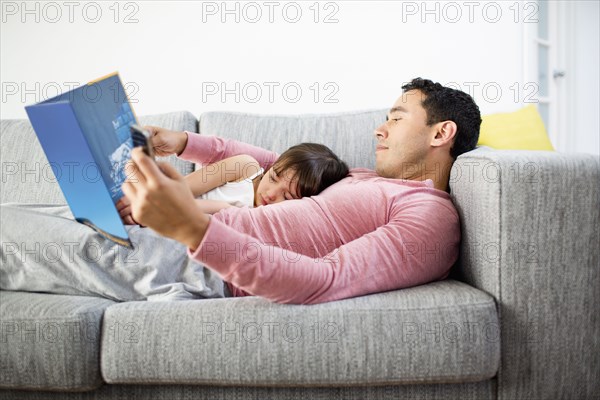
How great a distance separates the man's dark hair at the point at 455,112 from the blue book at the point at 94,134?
86 cm

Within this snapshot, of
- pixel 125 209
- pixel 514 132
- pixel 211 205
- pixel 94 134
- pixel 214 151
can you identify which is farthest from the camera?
pixel 514 132

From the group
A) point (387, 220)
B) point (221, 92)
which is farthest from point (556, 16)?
point (387, 220)

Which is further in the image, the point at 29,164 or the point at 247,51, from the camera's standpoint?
the point at 247,51

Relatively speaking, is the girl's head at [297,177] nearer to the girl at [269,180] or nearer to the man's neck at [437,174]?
the girl at [269,180]

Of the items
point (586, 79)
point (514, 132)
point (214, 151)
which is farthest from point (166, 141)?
point (586, 79)

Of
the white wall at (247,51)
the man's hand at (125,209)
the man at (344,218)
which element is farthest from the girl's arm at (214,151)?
the white wall at (247,51)

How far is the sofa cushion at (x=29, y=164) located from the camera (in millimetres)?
1854

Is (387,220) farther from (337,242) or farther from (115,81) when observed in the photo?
(115,81)

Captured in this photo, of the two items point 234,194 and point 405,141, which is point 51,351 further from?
point 405,141

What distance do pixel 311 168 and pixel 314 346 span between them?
594 mm

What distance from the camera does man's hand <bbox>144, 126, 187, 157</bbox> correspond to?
1.53 m

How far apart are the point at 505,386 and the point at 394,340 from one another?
269 millimetres

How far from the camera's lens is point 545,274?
111 centimetres

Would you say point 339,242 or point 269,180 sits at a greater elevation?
point 269,180
